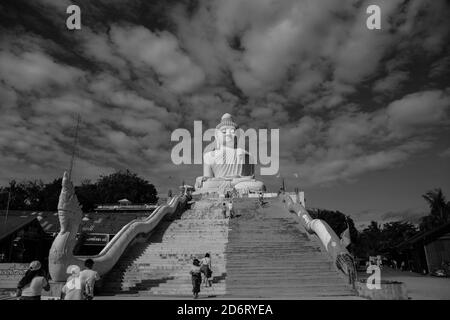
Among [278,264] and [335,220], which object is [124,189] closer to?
[335,220]

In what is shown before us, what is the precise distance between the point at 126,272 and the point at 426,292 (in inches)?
341

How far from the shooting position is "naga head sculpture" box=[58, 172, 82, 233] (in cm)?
927

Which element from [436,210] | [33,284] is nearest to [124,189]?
[436,210]

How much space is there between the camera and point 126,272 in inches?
444

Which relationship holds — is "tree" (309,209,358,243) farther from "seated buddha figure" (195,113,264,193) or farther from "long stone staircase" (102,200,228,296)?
"long stone staircase" (102,200,228,296)

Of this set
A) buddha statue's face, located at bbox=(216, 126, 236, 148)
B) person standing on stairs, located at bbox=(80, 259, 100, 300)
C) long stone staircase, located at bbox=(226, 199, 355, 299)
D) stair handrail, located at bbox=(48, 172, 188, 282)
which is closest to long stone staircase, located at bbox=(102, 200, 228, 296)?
long stone staircase, located at bbox=(226, 199, 355, 299)

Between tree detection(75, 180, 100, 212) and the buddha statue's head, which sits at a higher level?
the buddha statue's head

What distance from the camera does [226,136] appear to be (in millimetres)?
34688

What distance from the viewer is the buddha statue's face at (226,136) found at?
34.4m

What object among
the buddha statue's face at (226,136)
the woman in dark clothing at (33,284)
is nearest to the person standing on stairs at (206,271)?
the woman in dark clothing at (33,284)

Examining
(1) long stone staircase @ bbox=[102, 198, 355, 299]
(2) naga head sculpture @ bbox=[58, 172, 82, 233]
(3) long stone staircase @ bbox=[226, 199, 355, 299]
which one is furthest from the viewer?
(1) long stone staircase @ bbox=[102, 198, 355, 299]

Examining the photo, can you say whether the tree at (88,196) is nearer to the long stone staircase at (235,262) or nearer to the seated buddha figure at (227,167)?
the seated buddha figure at (227,167)

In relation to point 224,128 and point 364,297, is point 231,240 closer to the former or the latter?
point 364,297
